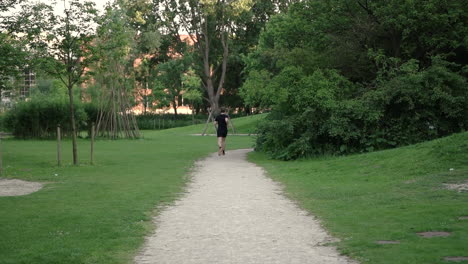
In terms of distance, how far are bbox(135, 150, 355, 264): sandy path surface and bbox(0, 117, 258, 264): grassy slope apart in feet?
1.46

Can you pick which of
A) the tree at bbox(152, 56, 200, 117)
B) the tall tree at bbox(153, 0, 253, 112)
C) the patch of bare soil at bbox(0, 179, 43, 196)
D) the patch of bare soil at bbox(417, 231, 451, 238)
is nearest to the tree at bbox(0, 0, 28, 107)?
the patch of bare soil at bbox(0, 179, 43, 196)

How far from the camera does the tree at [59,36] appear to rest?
20391 mm

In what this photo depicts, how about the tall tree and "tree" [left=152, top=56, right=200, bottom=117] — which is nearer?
the tall tree

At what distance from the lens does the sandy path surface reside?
7.61m

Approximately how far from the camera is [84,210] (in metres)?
11.4

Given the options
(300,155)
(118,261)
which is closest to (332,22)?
(300,155)

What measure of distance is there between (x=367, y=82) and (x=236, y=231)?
790 inches

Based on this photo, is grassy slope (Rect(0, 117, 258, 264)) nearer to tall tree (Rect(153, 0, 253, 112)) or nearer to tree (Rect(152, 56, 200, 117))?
tall tree (Rect(153, 0, 253, 112))

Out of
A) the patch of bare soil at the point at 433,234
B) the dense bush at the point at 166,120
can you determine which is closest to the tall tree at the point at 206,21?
the dense bush at the point at 166,120

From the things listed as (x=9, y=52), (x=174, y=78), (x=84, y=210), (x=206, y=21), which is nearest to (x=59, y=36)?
(x=9, y=52)

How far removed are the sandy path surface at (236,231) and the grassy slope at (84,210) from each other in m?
0.45

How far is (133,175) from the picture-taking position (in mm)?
18469

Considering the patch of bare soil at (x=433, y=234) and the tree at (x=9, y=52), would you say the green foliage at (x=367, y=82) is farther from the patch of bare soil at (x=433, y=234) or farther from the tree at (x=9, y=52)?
the patch of bare soil at (x=433, y=234)

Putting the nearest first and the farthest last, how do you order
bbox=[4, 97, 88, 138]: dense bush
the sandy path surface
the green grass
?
1. the sandy path surface
2. the green grass
3. bbox=[4, 97, 88, 138]: dense bush
